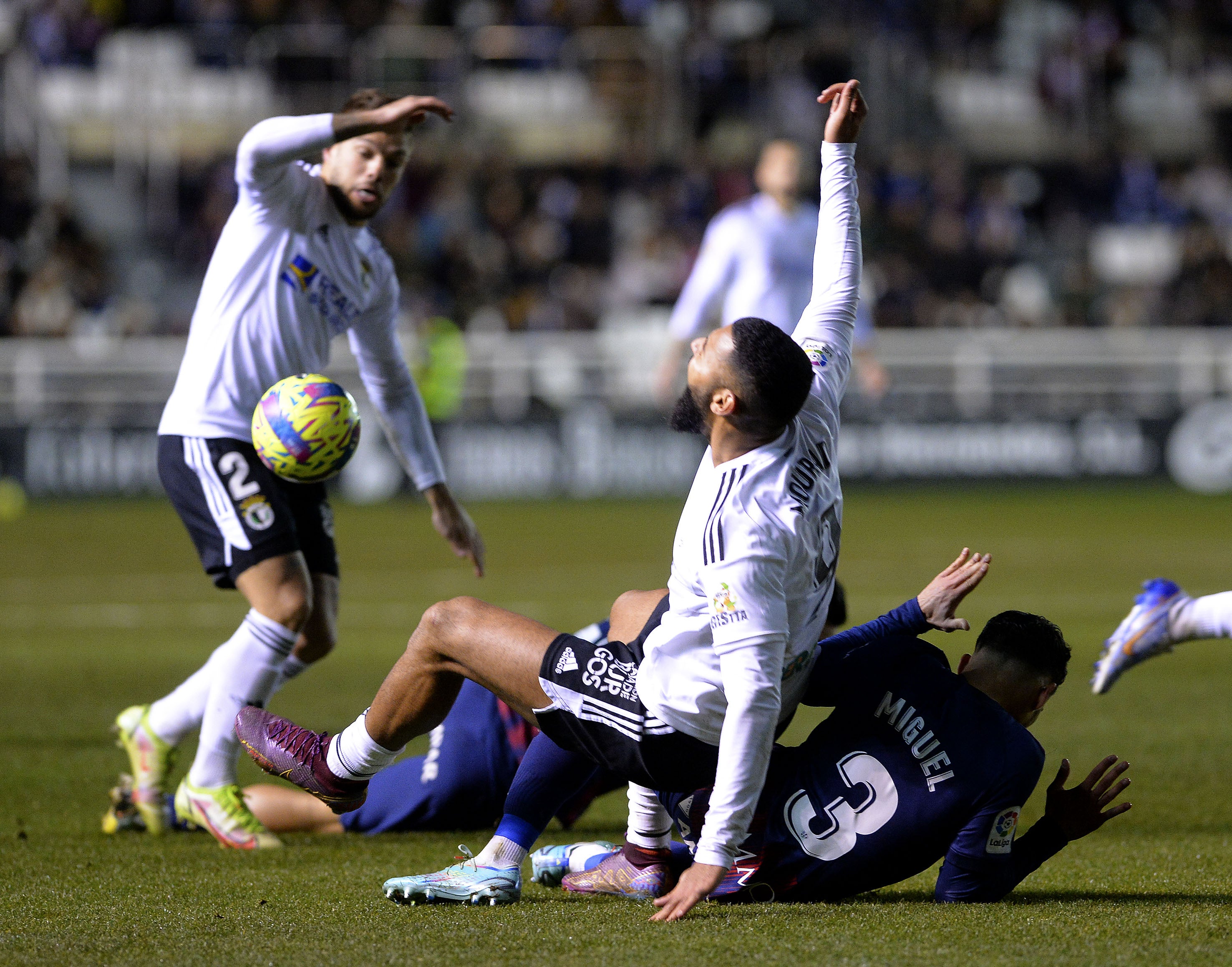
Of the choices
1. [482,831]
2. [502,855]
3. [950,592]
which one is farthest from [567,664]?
[482,831]

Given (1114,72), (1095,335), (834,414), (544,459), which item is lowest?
(544,459)

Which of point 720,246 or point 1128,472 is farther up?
point 720,246

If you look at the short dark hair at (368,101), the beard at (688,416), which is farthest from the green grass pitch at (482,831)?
the short dark hair at (368,101)

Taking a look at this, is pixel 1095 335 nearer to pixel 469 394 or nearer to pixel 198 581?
pixel 469 394

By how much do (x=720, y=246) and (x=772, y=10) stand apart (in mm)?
19090

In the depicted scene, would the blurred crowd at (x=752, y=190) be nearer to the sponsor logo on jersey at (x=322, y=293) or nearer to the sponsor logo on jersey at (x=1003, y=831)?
the sponsor logo on jersey at (x=322, y=293)

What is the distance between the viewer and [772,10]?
90.1 feet

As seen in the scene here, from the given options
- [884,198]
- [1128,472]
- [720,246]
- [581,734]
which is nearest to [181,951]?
[581,734]

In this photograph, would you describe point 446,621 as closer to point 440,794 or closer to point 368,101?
point 440,794

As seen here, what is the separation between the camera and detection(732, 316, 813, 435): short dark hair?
12.7 feet

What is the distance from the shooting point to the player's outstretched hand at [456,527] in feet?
19.9

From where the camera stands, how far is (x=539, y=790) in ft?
14.4

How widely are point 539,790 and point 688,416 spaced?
1.11 m

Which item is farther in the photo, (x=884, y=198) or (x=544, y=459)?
(x=884, y=198)
